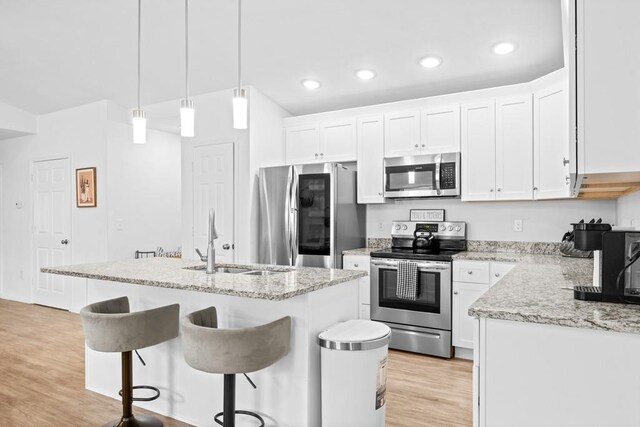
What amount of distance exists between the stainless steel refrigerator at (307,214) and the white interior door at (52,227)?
303 centimetres

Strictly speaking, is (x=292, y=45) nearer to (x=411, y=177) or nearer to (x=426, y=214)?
(x=411, y=177)

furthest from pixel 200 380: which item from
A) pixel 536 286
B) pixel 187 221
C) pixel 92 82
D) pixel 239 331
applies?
pixel 92 82

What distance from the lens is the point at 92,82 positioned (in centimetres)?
476

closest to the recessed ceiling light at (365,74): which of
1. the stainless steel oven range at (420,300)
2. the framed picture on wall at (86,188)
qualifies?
the stainless steel oven range at (420,300)

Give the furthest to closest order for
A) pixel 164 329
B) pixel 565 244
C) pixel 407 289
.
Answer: pixel 407 289, pixel 565 244, pixel 164 329

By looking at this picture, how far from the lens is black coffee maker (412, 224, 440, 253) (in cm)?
419

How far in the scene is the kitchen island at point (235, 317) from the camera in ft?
6.98

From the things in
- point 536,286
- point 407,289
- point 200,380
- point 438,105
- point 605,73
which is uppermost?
point 438,105

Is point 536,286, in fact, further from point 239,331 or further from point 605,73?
point 239,331

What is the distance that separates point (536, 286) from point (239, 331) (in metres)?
1.40

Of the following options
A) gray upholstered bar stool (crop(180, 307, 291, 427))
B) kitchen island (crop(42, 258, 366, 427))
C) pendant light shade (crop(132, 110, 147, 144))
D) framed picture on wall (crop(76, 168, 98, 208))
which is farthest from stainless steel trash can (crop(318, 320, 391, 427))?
framed picture on wall (crop(76, 168, 98, 208))

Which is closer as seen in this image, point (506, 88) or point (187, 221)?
point (506, 88)

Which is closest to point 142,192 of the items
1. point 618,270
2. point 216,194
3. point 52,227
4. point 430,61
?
point 52,227

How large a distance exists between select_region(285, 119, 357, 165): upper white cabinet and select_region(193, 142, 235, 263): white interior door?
2.32 ft
